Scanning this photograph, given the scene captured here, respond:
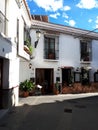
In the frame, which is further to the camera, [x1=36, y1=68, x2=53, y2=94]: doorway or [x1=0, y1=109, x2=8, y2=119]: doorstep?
[x1=36, y1=68, x2=53, y2=94]: doorway

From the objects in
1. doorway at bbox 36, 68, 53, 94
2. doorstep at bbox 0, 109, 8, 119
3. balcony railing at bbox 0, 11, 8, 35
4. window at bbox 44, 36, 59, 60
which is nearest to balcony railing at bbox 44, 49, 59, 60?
window at bbox 44, 36, 59, 60

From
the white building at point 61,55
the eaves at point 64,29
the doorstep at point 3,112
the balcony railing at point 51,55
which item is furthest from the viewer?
the balcony railing at point 51,55

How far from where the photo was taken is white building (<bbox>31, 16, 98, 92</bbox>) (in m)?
20.7

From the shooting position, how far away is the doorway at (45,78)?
2128 centimetres

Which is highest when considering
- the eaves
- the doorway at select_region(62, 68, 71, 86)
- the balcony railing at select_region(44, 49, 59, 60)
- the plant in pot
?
the eaves

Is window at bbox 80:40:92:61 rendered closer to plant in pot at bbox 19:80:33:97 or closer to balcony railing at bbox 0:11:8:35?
plant in pot at bbox 19:80:33:97

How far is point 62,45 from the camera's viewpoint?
21.9m

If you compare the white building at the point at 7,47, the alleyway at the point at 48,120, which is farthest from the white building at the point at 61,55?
the alleyway at the point at 48,120

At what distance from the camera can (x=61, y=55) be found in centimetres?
2183

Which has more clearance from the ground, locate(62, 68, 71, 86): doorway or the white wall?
the white wall

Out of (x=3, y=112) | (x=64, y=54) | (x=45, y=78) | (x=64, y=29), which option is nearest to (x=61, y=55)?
(x=64, y=54)

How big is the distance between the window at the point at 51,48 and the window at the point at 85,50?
125 inches

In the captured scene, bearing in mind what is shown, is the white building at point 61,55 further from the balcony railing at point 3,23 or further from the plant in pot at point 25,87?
the balcony railing at point 3,23

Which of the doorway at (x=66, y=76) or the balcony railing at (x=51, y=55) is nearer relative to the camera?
the balcony railing at (x=51, y=55)
